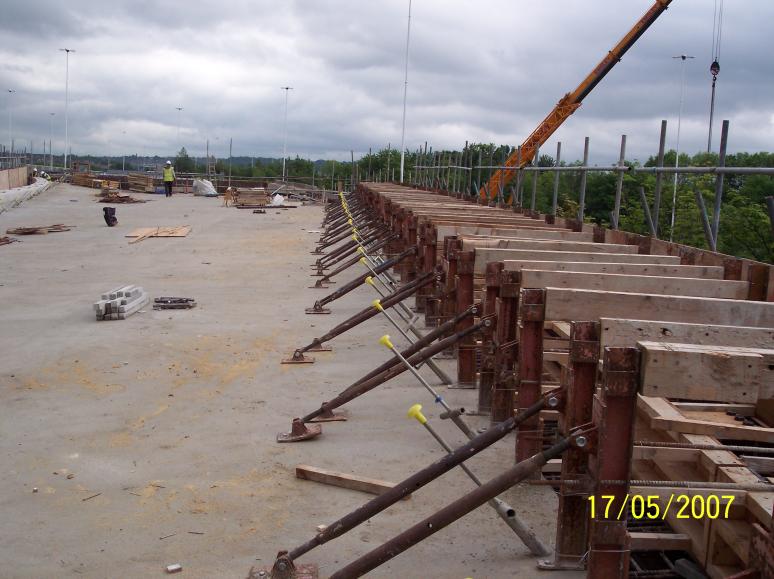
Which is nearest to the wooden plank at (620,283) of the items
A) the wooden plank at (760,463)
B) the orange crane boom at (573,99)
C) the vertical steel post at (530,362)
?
the vertical steel post at (530,362)

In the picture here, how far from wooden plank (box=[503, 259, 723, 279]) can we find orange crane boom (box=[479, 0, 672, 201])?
54.9 feet

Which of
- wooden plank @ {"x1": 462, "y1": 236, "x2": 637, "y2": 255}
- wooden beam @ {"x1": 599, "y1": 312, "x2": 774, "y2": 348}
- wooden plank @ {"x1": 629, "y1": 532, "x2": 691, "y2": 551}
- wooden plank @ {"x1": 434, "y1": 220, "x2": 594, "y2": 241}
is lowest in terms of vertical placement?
wooden plank @ {"x1": 629, "y1": 532, "x2": 691, "y2": 551}

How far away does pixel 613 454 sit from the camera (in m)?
3.39

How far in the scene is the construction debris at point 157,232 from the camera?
24013 millimetres

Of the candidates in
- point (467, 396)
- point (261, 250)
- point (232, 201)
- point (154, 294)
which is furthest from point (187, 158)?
point (467, 396)

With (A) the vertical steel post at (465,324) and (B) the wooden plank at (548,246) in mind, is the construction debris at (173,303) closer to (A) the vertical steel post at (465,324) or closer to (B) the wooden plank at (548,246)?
(B) the wooden plank at (548,246)

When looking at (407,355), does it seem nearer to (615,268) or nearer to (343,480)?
(343,480)

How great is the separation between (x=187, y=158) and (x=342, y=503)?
284 feet

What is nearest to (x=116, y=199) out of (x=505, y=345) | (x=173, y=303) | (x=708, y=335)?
(x=173, y=303)

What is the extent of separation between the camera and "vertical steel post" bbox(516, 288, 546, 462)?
15.6 ft

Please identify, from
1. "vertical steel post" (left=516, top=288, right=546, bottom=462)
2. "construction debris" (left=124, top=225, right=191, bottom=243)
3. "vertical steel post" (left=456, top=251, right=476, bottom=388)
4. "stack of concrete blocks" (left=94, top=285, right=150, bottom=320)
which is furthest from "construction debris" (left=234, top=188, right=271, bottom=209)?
"vertical steel post" (left=516, top=288, right=546, bottom=462)

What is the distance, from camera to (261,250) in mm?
21375

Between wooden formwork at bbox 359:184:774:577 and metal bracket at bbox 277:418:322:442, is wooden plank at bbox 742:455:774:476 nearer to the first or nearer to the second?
wooden formwork at bbox 359:184:774:577

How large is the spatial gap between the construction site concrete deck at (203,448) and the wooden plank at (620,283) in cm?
144
